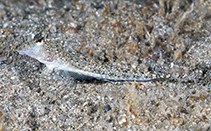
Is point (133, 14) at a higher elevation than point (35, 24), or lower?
higher

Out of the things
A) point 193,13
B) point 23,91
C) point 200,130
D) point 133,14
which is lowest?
Answer: point 23,91

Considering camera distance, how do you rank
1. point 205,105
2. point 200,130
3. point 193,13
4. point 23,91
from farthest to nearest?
point 193,13
point 23,91
point 205,105
point 200,130

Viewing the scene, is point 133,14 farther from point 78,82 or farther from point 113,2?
point 78,82

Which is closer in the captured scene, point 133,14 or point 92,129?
point 92,129

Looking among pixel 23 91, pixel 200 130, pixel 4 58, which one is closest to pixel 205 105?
pixel 200 130

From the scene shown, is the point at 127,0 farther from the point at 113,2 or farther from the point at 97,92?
the point at 97,92

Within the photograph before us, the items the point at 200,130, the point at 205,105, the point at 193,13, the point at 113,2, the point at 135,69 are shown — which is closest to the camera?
the point at 200,130

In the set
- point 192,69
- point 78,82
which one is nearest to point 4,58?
point 78,82
